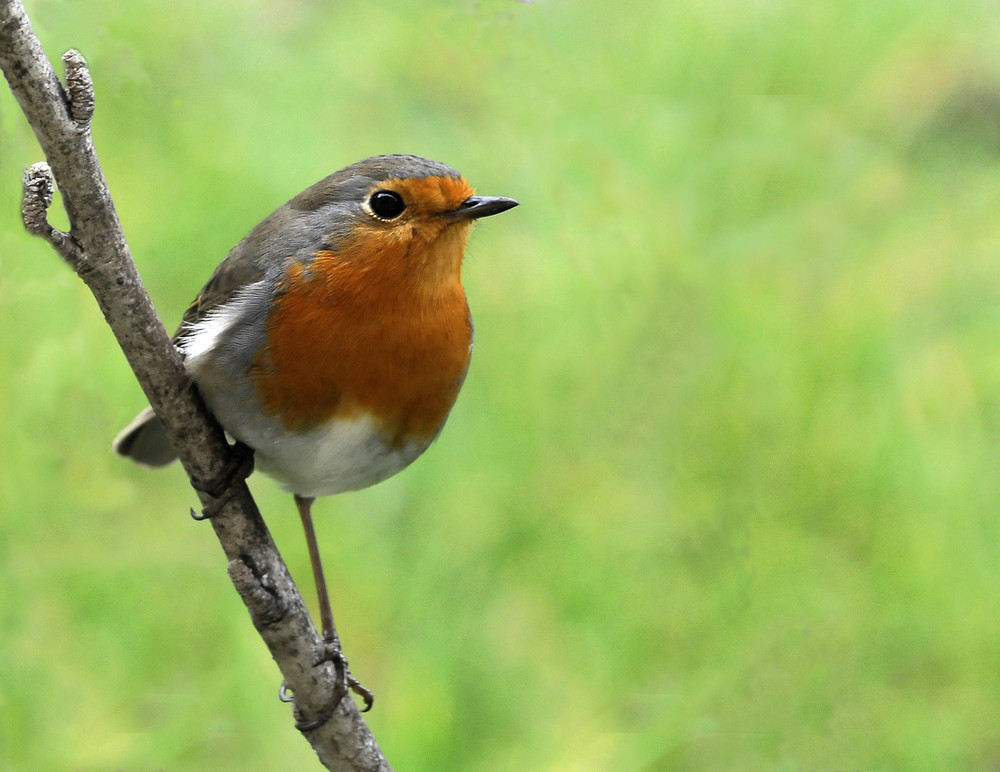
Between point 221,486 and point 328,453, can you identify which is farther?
point 328,453

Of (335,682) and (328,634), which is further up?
(328,634)

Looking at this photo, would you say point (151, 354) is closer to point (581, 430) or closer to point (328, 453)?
point (328, 453)

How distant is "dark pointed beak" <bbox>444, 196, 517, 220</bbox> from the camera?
246 cm

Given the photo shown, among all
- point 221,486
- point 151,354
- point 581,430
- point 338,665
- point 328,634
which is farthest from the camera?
point 581,430

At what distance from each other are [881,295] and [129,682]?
3060 millimetres

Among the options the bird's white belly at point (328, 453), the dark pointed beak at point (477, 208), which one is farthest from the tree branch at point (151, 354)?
the dark pointed beak at point (477, 208)

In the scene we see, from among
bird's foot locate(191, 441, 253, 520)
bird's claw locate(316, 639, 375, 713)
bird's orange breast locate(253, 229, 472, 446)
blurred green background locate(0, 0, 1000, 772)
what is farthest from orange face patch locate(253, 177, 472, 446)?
blurred green background locate(0, 0, 1000, 772)

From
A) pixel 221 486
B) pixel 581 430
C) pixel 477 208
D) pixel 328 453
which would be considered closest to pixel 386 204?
pixel 477 208

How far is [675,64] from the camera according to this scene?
4488mm

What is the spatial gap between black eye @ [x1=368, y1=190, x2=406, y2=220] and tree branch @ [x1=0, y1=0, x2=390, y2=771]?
0.58 meters

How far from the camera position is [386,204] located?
2500mm

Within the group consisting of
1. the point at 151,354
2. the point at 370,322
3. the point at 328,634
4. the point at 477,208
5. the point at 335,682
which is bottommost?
the point at 335,682

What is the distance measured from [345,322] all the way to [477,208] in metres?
0.39

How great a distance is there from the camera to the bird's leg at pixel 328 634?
8.57 ft
